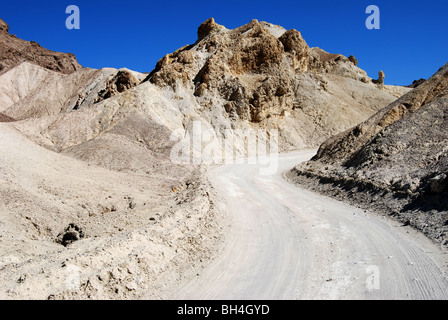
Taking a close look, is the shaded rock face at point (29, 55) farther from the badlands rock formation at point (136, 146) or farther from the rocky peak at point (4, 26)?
A: the badlands rock formation at point (136, 146)

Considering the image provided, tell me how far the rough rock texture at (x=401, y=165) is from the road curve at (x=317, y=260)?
3.51ft

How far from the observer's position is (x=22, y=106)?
58.4 meters

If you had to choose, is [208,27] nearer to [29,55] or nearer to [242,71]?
[242,71]

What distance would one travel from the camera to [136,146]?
25.5 metres

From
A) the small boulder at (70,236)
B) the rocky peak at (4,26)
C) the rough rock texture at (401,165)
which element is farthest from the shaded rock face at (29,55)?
the small boulder at (70,236)

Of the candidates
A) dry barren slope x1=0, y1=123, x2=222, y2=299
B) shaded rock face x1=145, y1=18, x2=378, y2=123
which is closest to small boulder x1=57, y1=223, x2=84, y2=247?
dry barren slope x1=0, y1=123, x2=222, y2=299

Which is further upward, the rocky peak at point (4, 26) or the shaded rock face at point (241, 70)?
the rocky peak at point (4, 26)

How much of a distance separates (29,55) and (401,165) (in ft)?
293

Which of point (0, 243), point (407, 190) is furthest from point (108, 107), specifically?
point (407, 190)

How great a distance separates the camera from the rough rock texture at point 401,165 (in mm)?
10605

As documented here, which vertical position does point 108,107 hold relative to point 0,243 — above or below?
above
